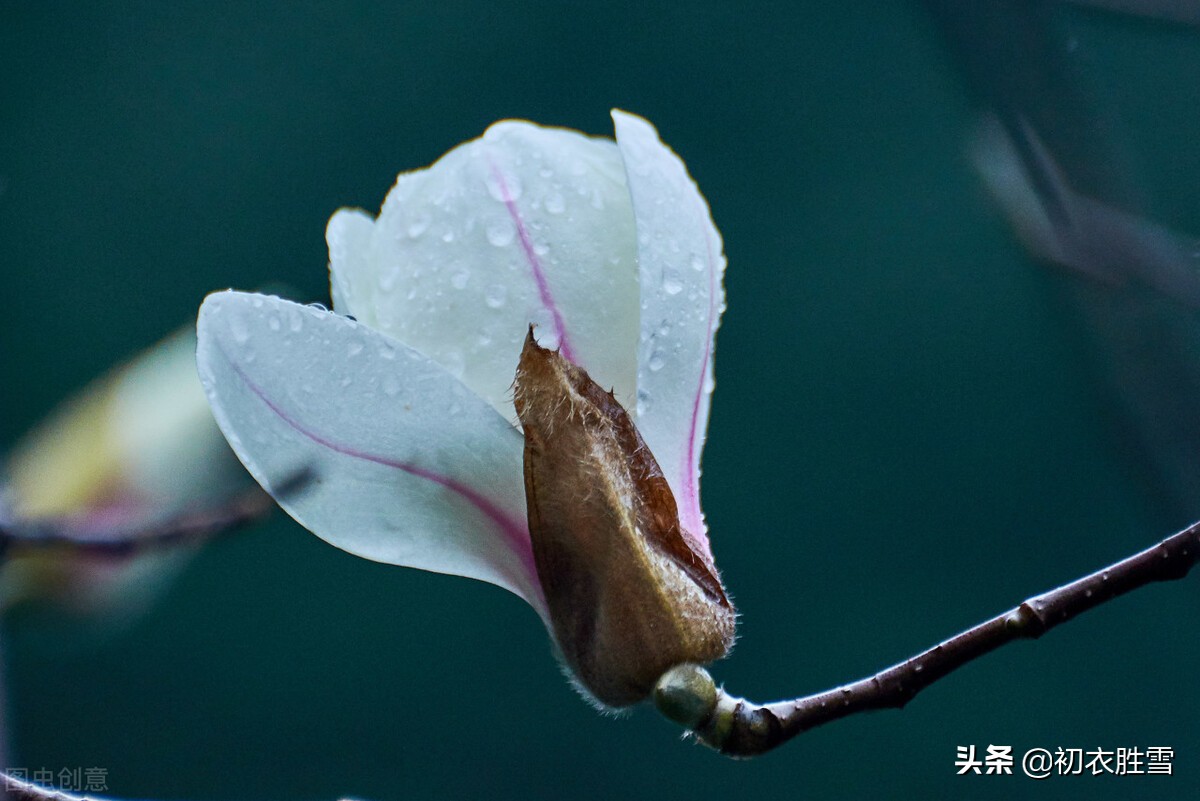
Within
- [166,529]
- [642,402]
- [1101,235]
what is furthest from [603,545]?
[1101,235]

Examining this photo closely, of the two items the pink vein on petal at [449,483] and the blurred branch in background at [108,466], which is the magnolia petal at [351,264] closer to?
the pink vein on petal at [449,483]

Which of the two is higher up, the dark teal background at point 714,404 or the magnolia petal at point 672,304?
the dark teal background at point 714,404

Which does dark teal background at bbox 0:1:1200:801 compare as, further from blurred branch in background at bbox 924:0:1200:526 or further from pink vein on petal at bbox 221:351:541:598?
pink vein on petal at bbox 221:351:541:598

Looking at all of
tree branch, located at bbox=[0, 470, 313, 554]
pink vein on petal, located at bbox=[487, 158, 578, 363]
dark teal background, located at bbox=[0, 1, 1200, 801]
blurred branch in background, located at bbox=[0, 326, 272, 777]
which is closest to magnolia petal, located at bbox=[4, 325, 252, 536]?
blurred branch in background, located at bbox=[0, 326, 272, 777]

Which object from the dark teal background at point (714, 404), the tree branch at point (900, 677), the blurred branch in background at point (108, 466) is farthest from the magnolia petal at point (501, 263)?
the dark teal background at point (714, 404)

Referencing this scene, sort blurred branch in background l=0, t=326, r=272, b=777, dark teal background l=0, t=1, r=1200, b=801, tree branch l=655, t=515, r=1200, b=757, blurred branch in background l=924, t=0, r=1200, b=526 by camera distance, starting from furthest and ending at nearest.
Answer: dark teal background l=0, t=1, r=1200, b=801
blurred branch in background l=0, t=326, r=272, b=777
blurred branch in background l=924, t=0, r=1200, b=526
tree branch l=655, t=515, r=1200, b=757

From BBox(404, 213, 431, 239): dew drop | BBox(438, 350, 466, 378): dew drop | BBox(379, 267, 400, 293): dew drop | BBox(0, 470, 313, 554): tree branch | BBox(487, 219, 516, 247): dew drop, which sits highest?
BBox(404, 213, 431, 239): dew drop

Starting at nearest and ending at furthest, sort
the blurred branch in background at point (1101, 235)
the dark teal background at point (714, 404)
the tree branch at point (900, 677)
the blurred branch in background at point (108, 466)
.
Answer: the tree branch at point (900, 677), the blurred branch in background at point (1101, 235), the blurred branch in background at point (108, 466), the dark teal background at point (714, 404)
